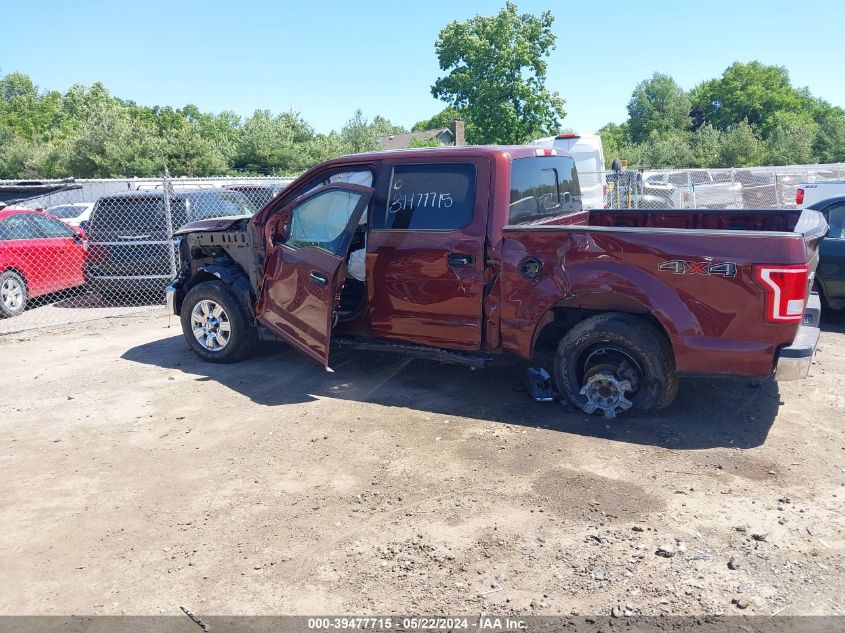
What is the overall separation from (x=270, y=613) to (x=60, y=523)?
5.78 ft

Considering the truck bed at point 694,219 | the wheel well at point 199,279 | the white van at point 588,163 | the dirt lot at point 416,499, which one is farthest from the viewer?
the white van at point 588,163

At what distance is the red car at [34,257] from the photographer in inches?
413

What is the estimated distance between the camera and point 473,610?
3139 millimetres

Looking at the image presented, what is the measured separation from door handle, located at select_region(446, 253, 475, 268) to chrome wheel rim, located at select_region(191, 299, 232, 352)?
271 centimetres

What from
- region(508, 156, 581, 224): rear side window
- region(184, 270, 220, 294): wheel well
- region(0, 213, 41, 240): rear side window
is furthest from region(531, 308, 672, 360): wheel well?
region(0, 213, 41, 240): rear side window

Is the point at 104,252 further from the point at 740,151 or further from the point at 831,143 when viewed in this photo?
the point at 831,143

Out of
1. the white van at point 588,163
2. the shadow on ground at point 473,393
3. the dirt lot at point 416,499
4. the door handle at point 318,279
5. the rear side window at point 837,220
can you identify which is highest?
the white van at point 588,163

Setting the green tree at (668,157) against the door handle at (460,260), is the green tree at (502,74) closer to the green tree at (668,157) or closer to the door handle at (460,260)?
the green tree at (668,157)

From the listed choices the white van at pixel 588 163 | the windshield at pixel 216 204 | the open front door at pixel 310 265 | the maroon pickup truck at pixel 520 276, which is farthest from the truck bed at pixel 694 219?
the white van at pixel 588 163

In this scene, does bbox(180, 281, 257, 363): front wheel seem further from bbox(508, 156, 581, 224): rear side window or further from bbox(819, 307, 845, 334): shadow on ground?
bbox(819, 307, 845, 334): shadow on ground

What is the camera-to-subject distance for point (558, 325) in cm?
563

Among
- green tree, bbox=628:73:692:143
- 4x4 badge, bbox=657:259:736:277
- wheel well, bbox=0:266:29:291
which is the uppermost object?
green tree, bbox=628:73:692:143

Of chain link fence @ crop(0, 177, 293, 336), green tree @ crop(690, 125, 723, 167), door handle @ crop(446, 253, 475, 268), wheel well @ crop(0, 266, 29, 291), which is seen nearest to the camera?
door handle @ crop(446, 253, 475, 268)

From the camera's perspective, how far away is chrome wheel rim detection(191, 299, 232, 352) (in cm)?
717
